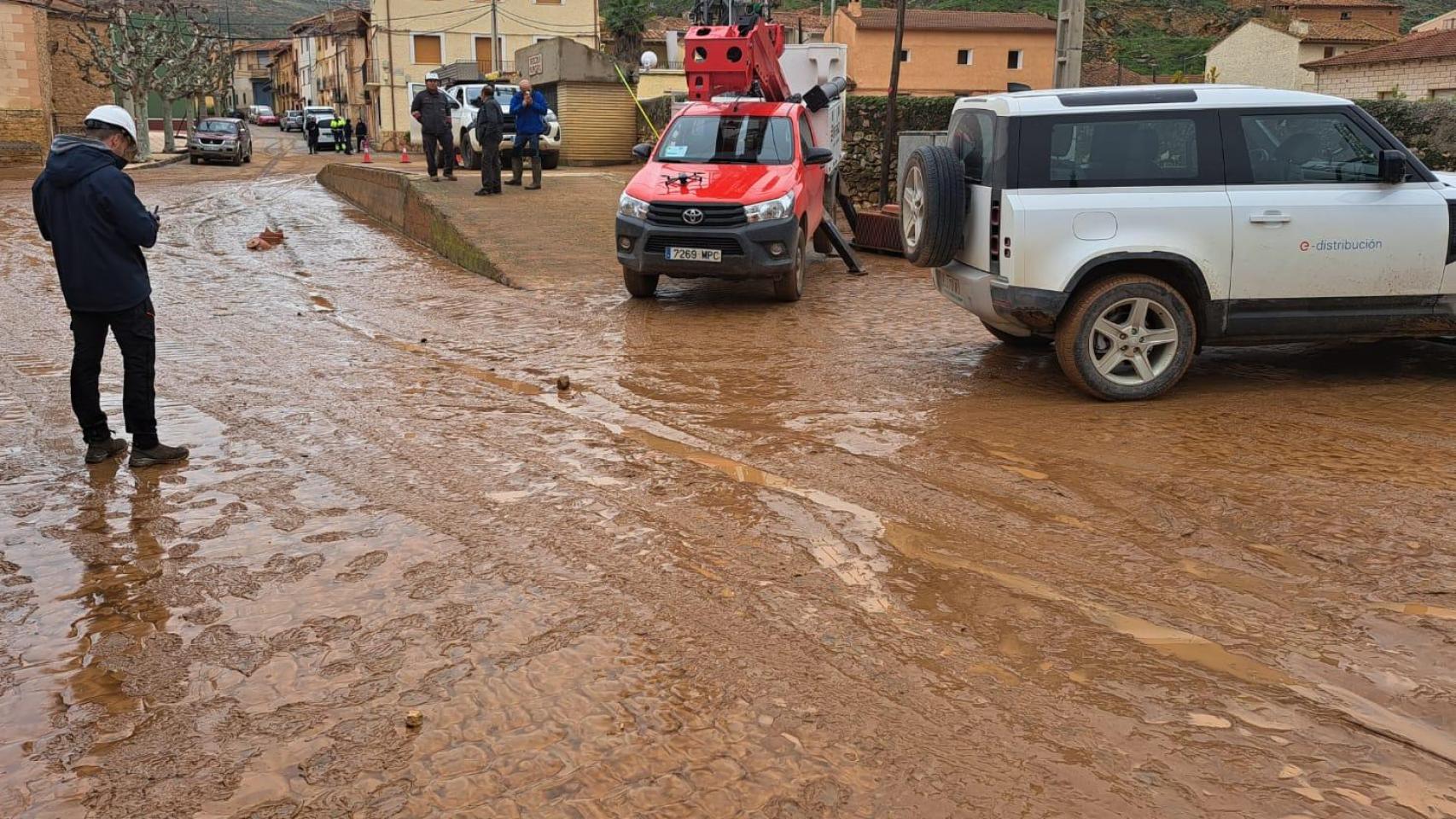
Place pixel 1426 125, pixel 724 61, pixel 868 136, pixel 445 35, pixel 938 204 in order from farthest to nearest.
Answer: pixel 445 35
pixel 868 136
pixel 1426 125
pixel 724 61
pixel 938 204

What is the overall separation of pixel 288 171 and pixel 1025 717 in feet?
108

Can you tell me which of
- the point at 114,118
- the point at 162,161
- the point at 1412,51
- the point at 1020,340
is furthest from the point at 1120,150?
the point at 162,161

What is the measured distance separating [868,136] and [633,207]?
1093cm

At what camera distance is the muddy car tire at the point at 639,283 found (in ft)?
37.0

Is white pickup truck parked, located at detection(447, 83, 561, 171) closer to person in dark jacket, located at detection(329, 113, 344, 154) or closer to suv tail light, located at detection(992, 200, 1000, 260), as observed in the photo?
suv tail light, located at detection(992, 200, 1000, 260)

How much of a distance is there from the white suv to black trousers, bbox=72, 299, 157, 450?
495cm

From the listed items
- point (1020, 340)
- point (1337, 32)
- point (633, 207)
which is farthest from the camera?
point (1337, 32)

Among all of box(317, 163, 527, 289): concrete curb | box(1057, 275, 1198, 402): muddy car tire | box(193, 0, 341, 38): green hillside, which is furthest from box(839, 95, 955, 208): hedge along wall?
box(193, 0, 341, 38): green hillside

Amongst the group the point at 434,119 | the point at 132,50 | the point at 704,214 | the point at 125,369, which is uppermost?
the point at 132,50

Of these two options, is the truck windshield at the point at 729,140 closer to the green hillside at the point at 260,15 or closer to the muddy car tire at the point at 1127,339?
the muddy car tire at the point at 1127,339

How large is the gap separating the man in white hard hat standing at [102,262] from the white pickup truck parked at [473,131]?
17.9 m

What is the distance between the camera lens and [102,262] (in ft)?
19.6

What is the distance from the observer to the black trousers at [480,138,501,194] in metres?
17.5

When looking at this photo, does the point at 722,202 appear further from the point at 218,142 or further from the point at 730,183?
the point at 218,142
